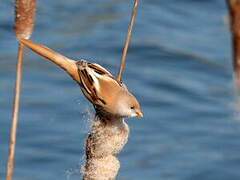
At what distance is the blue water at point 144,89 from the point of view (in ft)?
18.6

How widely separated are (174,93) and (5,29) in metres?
1.46

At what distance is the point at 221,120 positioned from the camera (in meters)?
6.11

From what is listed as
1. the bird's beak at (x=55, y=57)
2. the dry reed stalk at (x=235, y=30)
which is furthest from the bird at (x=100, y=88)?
the dry reed stalk at (x=235, y=30)

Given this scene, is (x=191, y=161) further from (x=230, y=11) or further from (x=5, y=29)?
(x=230, y=11)

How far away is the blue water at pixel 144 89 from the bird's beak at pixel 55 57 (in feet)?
9.84

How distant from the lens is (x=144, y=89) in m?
6.34

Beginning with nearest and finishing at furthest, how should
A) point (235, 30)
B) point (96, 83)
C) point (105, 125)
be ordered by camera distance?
point (235, 30) → point (105, 125) → point (96, 83)

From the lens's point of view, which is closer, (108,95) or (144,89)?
(108,95)

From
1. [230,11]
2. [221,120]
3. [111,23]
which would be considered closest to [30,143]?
[221,120]

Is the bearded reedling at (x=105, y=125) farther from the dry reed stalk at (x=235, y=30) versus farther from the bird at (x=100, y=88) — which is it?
the dry reed stalk at (x=235, y=30)

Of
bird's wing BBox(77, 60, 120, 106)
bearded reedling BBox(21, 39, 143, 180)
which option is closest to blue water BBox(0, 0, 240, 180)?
bird's wing BBox(77, 60, 120, 106)

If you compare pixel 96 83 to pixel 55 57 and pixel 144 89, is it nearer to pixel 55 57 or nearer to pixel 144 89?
pixel 55 57

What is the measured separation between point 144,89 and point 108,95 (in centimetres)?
464

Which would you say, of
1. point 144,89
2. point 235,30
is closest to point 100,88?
point 235,30
